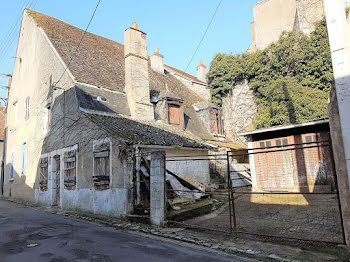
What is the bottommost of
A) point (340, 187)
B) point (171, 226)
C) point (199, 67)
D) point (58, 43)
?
point (171, 226)

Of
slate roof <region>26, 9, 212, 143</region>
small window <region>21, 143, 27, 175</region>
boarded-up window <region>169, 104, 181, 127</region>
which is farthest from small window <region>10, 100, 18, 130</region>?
boarded-up window <region>169, 104, 181, 127</region>

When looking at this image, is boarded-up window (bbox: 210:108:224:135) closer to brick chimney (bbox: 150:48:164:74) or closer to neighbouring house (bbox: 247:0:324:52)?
brick chimney (bbox: 150:48:164:74)

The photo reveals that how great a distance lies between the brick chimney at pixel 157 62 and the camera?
2225 cm

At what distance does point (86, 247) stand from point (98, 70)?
38.0ft

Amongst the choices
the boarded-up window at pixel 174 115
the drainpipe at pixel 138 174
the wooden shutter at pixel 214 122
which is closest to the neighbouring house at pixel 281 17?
the wooden shutter at pixel 214 122

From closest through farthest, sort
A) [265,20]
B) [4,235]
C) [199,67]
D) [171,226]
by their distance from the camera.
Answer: [4,235] < [171,226] < [265,20] < [199,67]

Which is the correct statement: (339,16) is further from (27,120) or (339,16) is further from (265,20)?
(265,20)

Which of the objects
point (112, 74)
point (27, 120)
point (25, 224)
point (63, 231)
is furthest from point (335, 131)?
point (27, 120)

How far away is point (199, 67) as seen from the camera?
29.3 metres

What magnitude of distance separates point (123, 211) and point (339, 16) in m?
7.66

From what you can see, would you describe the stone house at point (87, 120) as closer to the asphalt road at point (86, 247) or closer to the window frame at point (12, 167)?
the window frame at point (12, 167)

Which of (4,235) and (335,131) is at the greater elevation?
(335,131)

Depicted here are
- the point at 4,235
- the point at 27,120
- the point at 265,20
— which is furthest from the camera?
the point at 265,20

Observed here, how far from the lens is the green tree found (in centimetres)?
1683
